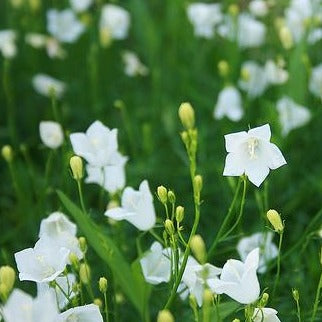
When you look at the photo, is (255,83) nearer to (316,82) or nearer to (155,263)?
(316,82)

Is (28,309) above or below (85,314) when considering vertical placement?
above

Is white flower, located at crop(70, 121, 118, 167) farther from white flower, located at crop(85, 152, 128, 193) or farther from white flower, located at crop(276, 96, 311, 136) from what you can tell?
white flower, located at crop(276, 96, 311, 136)

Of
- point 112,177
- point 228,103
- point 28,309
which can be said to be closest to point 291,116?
point 228,103

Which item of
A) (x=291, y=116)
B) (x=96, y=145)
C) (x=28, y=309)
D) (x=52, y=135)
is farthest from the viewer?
(x=291, y=116)

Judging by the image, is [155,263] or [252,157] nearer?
[252,157]

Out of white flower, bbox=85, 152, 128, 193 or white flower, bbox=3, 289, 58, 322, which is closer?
white flower, bbox=3, 289, 58, 322

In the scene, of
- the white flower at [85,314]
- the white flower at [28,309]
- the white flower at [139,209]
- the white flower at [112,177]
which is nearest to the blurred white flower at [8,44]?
the white flower at [112,177]

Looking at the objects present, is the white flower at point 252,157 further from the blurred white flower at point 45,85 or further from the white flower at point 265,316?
the blurred white flower at point 45,85

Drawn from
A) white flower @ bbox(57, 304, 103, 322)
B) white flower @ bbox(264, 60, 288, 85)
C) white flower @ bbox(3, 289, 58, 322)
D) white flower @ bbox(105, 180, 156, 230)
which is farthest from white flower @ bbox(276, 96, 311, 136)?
white flower @ bbox(3, 289, 58, 322)
